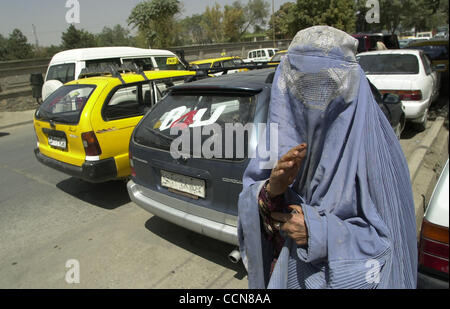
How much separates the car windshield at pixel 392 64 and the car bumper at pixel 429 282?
6.93 m

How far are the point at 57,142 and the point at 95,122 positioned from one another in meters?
0.85

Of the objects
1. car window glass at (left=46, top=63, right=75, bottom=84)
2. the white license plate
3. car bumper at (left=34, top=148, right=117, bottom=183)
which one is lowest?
car bumper at (left=34, top=148, right=117, bottom=183)

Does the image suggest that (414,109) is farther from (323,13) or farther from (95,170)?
(323,13)

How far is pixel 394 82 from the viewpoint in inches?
271

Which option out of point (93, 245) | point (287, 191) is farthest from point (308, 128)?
point (93, 245)

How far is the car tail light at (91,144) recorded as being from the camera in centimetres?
398

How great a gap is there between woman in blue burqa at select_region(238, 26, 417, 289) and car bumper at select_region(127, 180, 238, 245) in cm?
129

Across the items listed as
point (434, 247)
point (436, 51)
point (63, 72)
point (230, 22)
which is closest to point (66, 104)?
point (434, 247)

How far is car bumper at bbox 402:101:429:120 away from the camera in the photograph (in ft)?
21.5

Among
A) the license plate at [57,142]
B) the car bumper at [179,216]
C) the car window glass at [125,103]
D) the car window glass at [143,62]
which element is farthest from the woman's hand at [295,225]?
the car window glass at [143,62]

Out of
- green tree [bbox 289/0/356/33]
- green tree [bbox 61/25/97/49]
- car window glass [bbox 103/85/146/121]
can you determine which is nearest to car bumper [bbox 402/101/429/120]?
car window glass [bbox 103/85/146/121]

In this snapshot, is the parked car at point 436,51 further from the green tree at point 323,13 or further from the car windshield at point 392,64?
the green tree at point 323,13

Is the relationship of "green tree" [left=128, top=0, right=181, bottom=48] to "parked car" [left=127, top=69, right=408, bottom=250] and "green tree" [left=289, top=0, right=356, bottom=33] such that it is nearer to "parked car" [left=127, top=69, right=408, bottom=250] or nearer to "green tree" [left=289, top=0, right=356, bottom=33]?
"green tree" [left=289, top=0, right=356, bottom=33]
